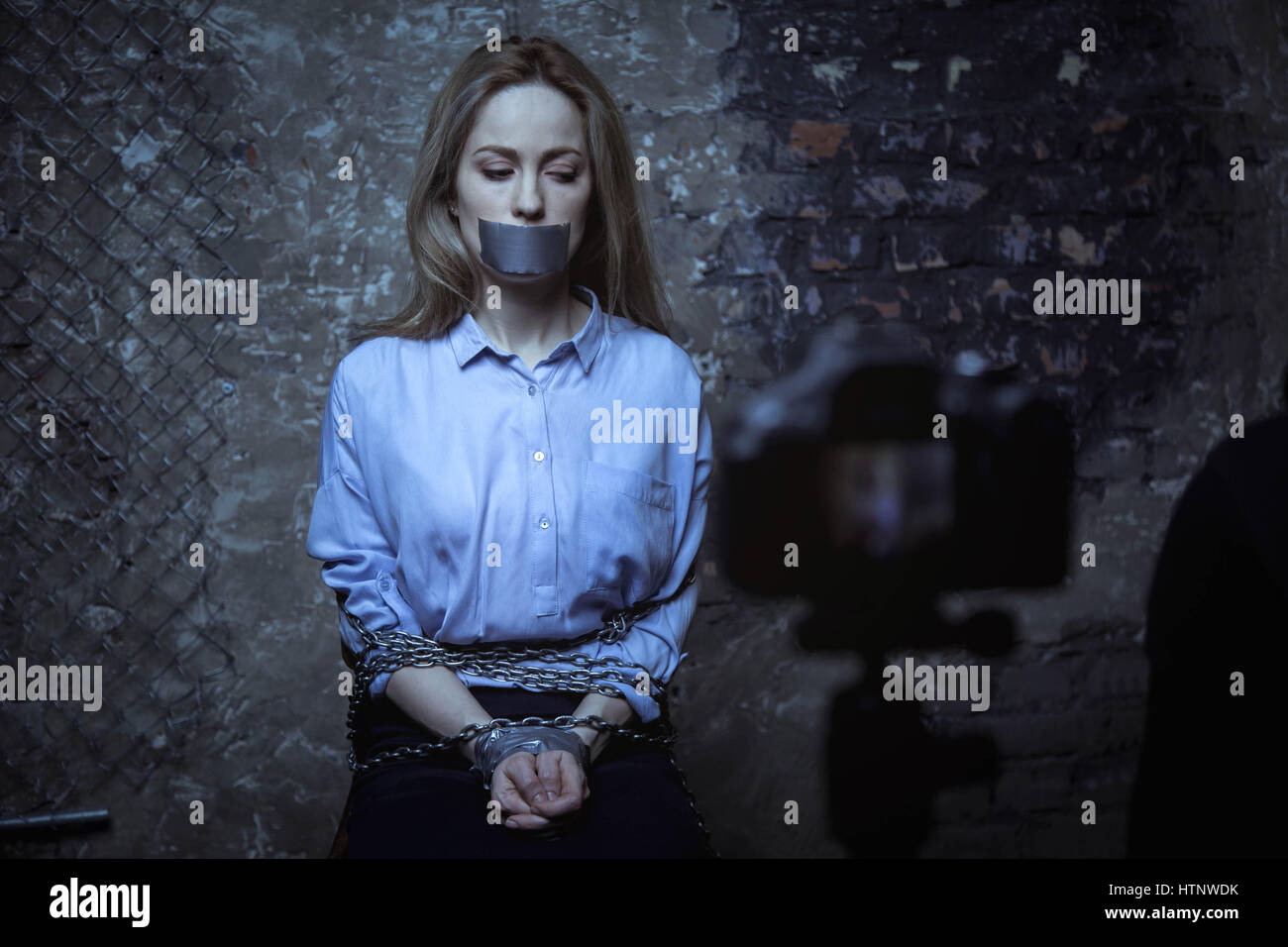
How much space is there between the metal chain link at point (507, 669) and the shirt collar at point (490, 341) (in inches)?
15.2

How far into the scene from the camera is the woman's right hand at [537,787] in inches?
49.7

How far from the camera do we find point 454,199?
4.76 feet

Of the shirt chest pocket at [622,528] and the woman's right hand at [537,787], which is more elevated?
the shirt chest pocket at [622,528]

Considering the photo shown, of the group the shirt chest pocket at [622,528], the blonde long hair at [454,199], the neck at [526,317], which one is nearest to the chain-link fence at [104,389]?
the blonde long hair at [454,199]

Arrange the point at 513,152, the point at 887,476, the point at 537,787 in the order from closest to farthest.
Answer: the point at 537,787, the point at 513,152, the point at 887,476

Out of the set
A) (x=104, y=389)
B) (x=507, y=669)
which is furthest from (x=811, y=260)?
(x=104, y=389)

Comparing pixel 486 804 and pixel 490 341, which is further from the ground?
pixel 490 341

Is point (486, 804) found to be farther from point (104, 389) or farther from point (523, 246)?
point (104, 389)

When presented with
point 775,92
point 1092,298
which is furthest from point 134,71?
point 1092,298

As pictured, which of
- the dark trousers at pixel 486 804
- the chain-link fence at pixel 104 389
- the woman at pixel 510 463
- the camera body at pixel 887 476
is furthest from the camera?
the camera body at pixel 887 476

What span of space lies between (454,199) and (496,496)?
42cm

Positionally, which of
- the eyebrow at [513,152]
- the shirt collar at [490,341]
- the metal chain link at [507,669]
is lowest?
the metal chain link at [507,669]

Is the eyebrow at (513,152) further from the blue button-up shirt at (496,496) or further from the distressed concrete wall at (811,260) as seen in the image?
the distressed concrete wall at (811,260)

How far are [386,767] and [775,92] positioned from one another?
141 centimetres
